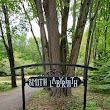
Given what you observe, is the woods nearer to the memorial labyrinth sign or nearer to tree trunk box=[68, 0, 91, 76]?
tree trunk box=[68, 0, 91, 76]

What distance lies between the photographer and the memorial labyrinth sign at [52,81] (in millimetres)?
4781

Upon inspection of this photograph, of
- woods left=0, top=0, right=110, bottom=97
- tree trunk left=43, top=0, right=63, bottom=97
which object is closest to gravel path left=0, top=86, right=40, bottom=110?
woods left=0, top=0, right=110, bottom=97

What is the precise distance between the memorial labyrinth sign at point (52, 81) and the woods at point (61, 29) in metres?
3.25

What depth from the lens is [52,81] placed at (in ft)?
15.8

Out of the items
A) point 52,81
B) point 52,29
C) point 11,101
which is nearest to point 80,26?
point 52,29

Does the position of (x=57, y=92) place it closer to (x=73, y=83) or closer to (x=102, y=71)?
(x=102, y=71)

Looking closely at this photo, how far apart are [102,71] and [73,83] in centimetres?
603

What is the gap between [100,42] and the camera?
73.1 feet

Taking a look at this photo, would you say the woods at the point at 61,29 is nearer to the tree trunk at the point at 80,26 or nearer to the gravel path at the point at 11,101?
the tree trunk at the point at 80,26

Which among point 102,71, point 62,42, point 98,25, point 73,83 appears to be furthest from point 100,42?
point 73,83

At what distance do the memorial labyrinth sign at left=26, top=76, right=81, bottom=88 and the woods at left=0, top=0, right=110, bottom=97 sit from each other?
3246 mm

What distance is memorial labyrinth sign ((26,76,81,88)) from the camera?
188 inches

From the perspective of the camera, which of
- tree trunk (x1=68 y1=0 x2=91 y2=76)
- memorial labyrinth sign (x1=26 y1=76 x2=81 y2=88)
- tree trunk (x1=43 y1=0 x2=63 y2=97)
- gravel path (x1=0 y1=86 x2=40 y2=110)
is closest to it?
memorial labyrinth sign (x1=26 y1=76 x2=81 y2=88)

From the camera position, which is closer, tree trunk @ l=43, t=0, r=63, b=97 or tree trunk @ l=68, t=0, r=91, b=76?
tree trunk @ l=43, t=0, r=63, b=97
